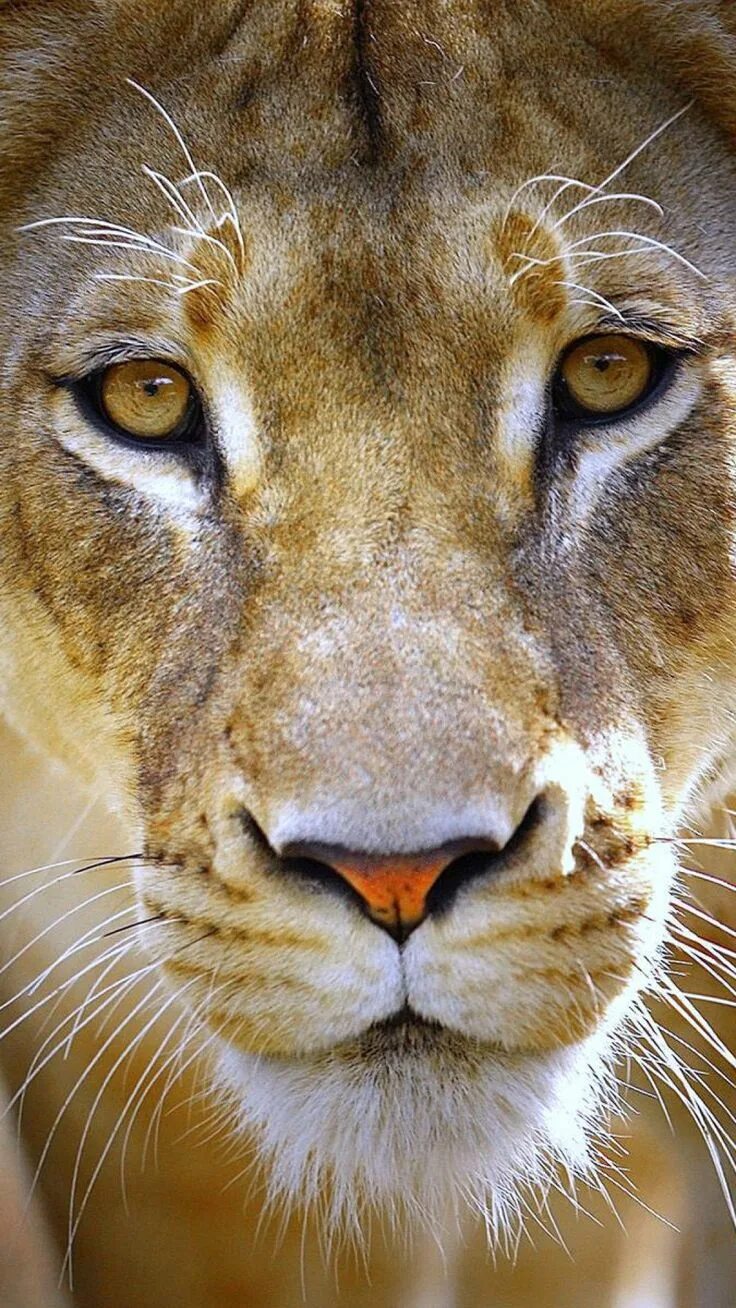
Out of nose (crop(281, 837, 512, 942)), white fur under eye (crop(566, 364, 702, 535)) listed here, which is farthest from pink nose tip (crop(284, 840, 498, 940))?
white fur under eye (crop(566, 364, 702, 535))

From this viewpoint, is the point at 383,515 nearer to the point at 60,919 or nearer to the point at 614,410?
the point at 614,410

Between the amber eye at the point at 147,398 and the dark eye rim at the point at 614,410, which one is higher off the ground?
the amber eye at the point at 147,398

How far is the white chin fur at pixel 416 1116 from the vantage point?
2.95 ft

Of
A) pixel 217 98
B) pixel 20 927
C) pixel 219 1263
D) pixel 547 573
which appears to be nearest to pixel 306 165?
pixel 217 98

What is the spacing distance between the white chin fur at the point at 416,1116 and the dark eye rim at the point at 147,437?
13.7 inches

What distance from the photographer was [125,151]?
1.08m

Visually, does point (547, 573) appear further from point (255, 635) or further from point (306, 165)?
point (306, 165)

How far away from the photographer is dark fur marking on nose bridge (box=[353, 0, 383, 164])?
1.02 meters

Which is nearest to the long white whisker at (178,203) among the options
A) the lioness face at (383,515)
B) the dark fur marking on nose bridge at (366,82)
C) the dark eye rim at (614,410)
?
the lioness face at (383,515)

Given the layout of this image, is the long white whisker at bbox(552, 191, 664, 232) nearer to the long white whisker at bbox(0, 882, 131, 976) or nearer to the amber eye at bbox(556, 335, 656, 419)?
the amber eye at bbox(556, 335, 656, 419)

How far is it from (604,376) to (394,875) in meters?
0.36

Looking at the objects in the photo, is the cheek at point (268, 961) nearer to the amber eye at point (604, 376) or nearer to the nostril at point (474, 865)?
the nostril at point (474, 865)

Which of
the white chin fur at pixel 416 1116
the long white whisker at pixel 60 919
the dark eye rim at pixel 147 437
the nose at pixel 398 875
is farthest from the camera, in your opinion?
the long white whisker at pixel 60 919

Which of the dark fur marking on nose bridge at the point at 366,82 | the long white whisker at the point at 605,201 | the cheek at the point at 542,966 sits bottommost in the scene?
the cheek at the point at 542,966
